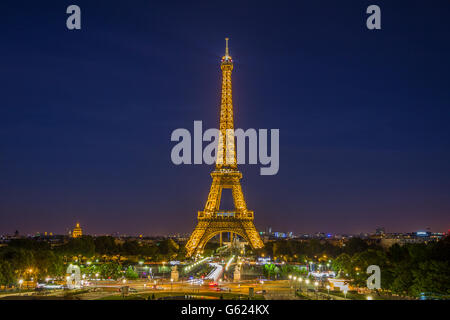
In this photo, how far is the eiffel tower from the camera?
76500 mm

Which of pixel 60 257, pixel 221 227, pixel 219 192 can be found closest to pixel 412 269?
pixel 60 257

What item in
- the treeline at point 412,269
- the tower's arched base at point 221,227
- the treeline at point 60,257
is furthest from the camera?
the tower's arched base at point 221,227

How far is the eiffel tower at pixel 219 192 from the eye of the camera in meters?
76.5

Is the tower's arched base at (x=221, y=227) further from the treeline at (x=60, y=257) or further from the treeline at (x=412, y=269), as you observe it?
the treeline at (x=412, y=269)

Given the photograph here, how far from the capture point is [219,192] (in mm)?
78438

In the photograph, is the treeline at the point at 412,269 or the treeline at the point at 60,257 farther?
the treeline at the point at 60,257

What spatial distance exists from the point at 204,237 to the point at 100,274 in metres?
25.2

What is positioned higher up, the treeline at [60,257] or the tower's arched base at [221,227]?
the tower's arched base at [221,227]

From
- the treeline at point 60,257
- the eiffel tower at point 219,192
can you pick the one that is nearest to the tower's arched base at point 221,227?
the eiffel tower at point 219,192
